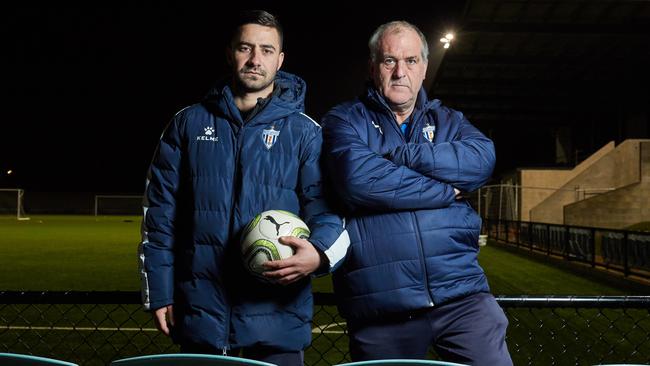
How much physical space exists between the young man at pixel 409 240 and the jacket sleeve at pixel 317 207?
7 cm

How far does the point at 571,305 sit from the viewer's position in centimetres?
324

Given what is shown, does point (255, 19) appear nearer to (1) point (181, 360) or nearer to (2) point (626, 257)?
(1) point (181, 360)

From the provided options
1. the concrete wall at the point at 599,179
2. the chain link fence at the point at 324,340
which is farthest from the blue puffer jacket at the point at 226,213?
the concrete wall at the point at 599,179

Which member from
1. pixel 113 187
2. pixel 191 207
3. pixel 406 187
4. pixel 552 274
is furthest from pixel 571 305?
pixel 113 187

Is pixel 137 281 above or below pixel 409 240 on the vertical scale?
below

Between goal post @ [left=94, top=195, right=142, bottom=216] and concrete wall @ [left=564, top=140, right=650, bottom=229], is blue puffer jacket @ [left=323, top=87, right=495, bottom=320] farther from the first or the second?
goal post @ [left=94, top=195, right=142, bottom=216]

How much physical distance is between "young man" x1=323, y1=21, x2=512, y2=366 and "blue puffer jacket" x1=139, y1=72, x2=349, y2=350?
0.55 feet

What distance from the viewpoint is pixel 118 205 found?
5297cm

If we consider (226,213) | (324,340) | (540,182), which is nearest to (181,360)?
(226,213)

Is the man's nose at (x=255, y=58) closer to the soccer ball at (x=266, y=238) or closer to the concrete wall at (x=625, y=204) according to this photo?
the soccer ball at (x=266, y=238)

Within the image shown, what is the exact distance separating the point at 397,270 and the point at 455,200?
43 cm

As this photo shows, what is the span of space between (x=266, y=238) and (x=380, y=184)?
1.78 ft

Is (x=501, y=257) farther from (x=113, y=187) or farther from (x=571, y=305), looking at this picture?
(x=113, y=187)

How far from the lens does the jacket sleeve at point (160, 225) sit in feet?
8.04
